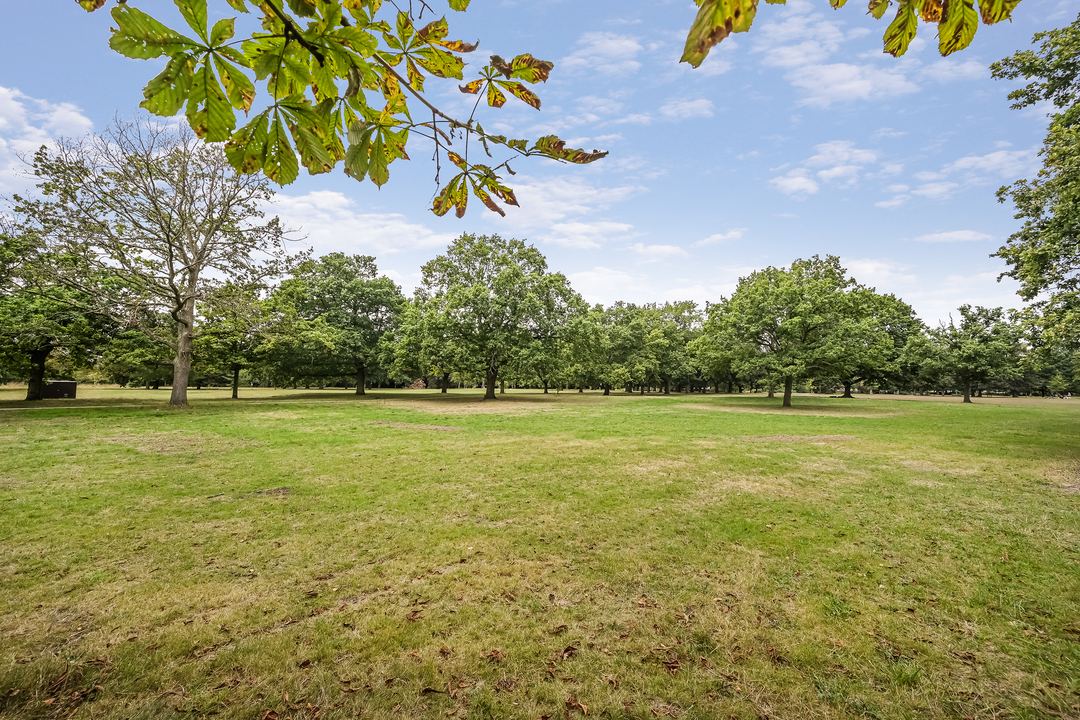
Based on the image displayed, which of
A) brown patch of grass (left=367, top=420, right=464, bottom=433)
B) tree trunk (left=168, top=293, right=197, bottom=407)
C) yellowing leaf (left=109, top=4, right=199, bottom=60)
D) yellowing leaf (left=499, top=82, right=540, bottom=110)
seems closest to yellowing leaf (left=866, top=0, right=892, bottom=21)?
yellowing leaf (left=499, top=82, right=540, bottom=110)

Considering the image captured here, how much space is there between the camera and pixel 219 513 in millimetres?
5430

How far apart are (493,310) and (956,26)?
28330 mm

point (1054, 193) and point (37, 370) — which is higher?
point (1054, 193)

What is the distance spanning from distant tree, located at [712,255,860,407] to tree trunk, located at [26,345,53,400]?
122ft

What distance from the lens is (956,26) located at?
126 centimetres

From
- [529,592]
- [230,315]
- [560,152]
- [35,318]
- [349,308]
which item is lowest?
[529,592]

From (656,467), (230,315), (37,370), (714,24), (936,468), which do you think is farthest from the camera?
(37,370)

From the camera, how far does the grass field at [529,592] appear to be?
249 cm

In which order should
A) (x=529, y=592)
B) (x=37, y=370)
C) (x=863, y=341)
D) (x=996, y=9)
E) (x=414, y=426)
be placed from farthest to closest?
(x=863, y=341) → (x=37, y=370) → (x=414, y=426) → (x=529, y=592) → (x=996, y=9)

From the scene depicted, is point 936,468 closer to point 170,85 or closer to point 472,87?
point 472,87

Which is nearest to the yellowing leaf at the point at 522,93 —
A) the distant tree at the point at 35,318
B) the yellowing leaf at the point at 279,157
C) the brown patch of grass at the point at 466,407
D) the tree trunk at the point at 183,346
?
the yellowing leaf at the point at 279,157

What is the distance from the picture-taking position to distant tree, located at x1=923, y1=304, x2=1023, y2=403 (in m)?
34.7

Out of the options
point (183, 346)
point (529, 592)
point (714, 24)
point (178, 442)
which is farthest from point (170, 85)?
point (183, 346)

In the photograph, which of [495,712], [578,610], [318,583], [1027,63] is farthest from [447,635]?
[1027,63]
